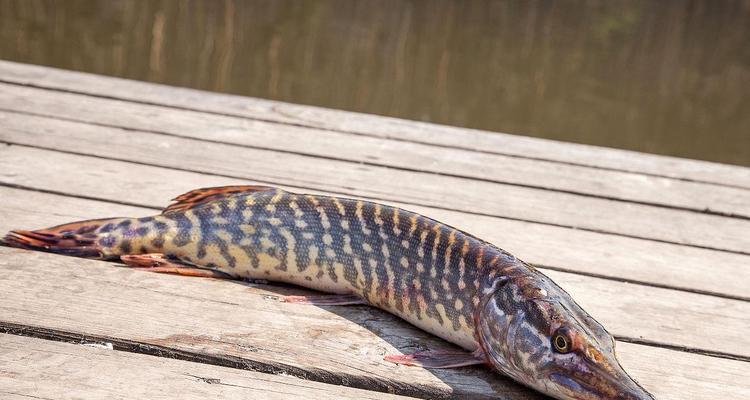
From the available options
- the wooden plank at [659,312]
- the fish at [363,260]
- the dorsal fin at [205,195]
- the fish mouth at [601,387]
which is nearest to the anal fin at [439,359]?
the fish at [363,260]

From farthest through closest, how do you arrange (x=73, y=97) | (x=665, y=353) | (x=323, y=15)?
1. (x=323, y=15)
2. (x=73, y=97)
3. (x=665, y=353)

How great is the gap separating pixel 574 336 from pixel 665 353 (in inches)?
20.6

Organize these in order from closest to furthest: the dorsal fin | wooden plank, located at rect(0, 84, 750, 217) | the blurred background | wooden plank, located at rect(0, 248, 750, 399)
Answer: wooden plank, located at rect(0, 248, 750, 399), the dorsal fin, wooden plank, located at rect(0, 84, 750, 217), the blurred background

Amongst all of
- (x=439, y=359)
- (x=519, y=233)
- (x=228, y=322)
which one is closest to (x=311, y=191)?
(x=519, y=233)

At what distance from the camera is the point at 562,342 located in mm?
2199

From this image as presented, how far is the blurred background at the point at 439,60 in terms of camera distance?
10031 millimetres

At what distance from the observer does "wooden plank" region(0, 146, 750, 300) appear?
3.13 metres

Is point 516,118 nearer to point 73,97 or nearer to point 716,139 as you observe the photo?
point 716,139

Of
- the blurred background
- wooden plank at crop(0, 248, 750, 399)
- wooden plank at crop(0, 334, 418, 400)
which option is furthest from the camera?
the blurred background

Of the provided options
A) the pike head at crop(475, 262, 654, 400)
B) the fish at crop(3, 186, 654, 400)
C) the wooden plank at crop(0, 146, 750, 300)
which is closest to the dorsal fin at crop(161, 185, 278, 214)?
the fish at crop(3, 186, 654, 400)

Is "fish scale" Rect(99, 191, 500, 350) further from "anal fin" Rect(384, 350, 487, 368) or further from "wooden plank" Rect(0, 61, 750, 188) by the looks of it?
"wooden plank" Rect(0, 61, 750, 188)

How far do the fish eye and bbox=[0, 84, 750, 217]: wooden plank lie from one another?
5.75ft

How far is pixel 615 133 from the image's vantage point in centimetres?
1006

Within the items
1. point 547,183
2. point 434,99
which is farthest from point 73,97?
point 434,99
